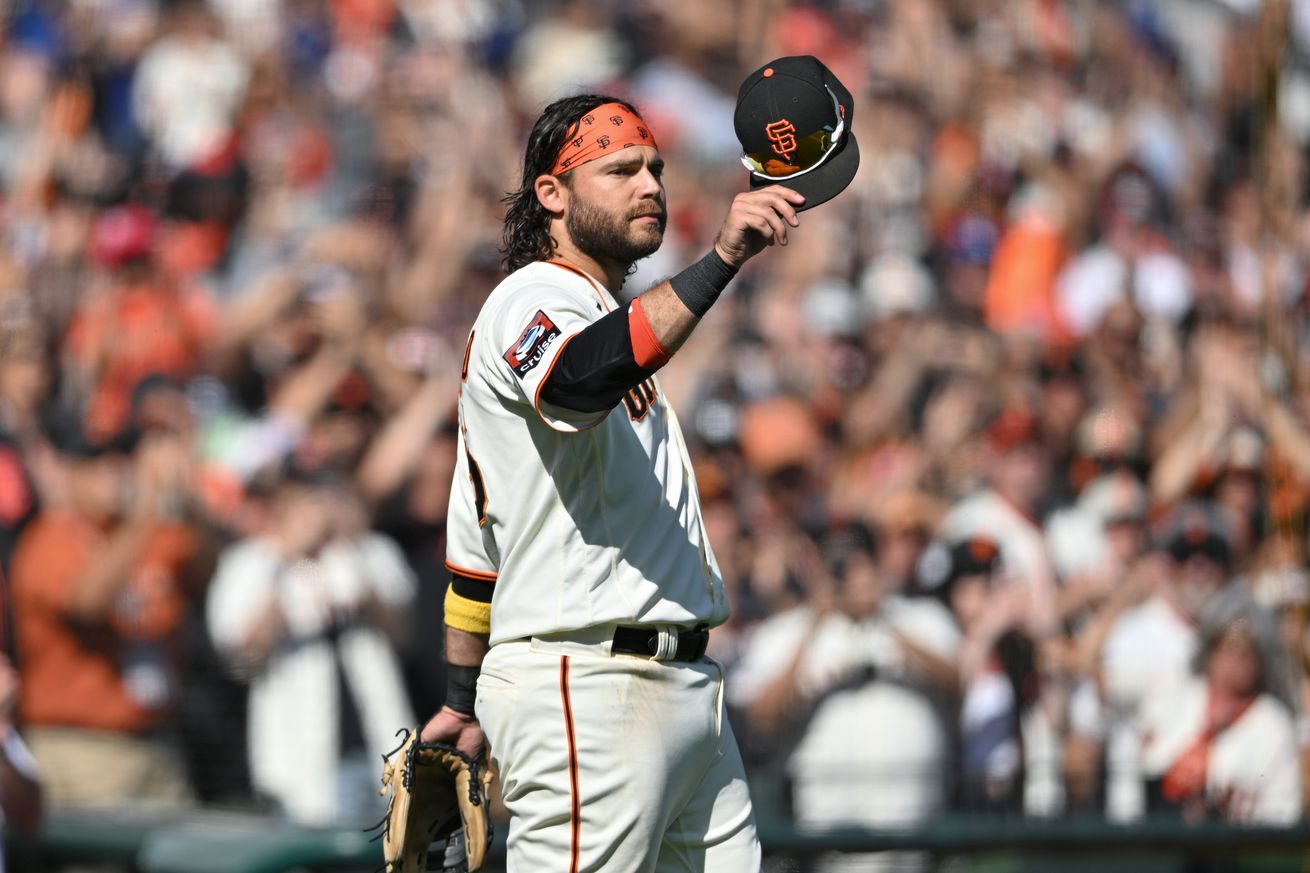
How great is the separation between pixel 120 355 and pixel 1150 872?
5.06m

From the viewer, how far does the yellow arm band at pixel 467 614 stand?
13.3 feet

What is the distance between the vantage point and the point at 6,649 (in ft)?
20.9

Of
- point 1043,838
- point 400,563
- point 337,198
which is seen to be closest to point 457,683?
point 400,563

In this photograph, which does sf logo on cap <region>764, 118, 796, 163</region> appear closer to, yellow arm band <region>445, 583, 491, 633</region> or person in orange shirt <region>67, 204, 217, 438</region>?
yellow arm band <region>445, 583, 491, 633</region>

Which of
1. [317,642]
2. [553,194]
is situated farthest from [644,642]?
[317,642]

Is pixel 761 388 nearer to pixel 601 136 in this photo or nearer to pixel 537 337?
pixel 601 136

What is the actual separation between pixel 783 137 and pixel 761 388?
4.93 metres

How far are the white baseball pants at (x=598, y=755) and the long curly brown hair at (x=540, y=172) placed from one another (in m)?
0.96

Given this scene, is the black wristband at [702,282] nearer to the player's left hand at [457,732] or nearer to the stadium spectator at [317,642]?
the player's left hand at [457,732]

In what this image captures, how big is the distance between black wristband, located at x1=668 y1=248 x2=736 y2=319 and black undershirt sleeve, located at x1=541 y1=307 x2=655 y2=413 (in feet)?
0.39

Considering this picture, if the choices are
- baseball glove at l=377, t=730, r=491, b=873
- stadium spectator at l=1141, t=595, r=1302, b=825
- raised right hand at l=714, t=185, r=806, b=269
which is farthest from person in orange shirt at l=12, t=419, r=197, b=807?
raised right hand at l=714, t=185, r=806, b=269

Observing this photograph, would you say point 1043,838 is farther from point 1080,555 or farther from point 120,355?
point 120,355

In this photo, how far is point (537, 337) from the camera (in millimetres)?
3502

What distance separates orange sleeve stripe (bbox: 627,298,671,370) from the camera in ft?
10.8
